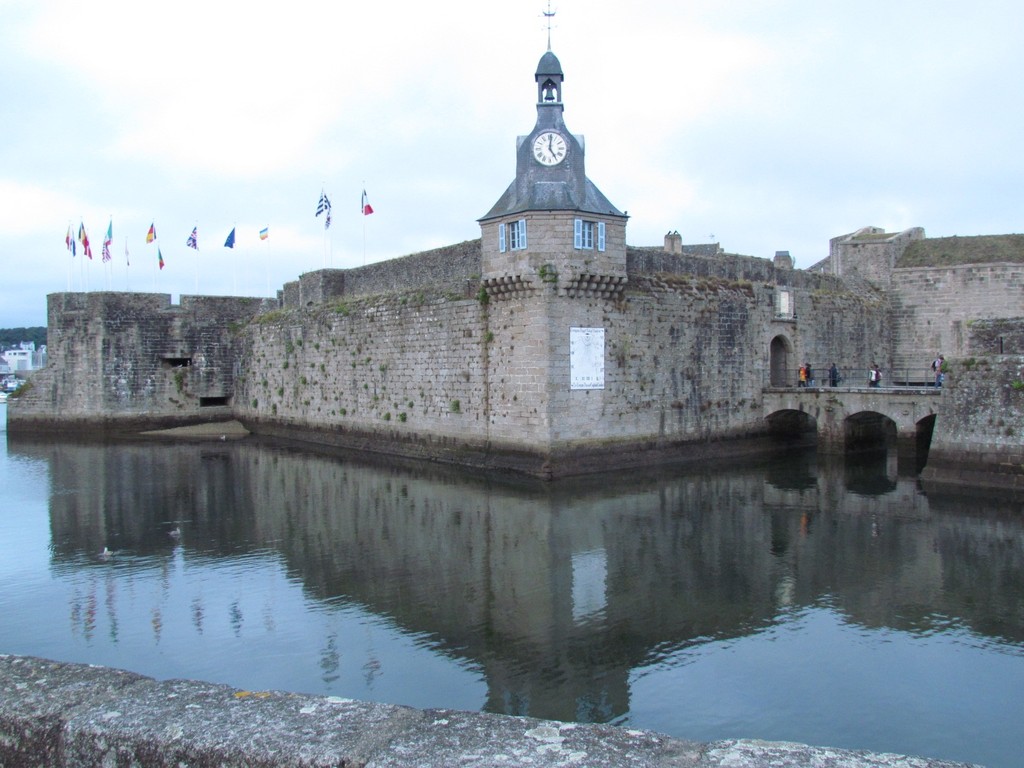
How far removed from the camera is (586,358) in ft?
62.7

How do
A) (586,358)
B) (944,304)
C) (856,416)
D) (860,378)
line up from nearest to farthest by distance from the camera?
(586,358) < (856,416) < (860,378) < (944,304)

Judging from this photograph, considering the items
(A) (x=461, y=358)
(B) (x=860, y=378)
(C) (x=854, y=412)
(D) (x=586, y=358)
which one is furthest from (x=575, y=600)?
(B) (x=860, y=378)

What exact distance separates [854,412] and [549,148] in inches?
396

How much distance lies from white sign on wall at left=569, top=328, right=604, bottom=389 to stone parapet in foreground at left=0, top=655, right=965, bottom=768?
1550cm

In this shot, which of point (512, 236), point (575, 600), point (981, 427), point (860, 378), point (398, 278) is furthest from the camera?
point (860, 378)

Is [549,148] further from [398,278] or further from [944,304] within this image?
[944,304]


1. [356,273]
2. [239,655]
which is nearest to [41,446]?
[356,273]

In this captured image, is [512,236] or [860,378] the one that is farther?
[860,378]

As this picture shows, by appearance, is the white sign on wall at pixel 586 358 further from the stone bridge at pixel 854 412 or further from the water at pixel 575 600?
the stone bridge at pixel 854 412

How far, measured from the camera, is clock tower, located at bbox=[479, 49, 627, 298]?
18.5m

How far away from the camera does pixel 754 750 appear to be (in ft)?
10.2

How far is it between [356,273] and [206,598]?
1761 centimetres

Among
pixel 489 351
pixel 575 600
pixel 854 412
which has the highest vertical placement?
pixel 489 351

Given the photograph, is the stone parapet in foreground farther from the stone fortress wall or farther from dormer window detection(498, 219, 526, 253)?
dormer window detection(498, 219, 526, 253)
